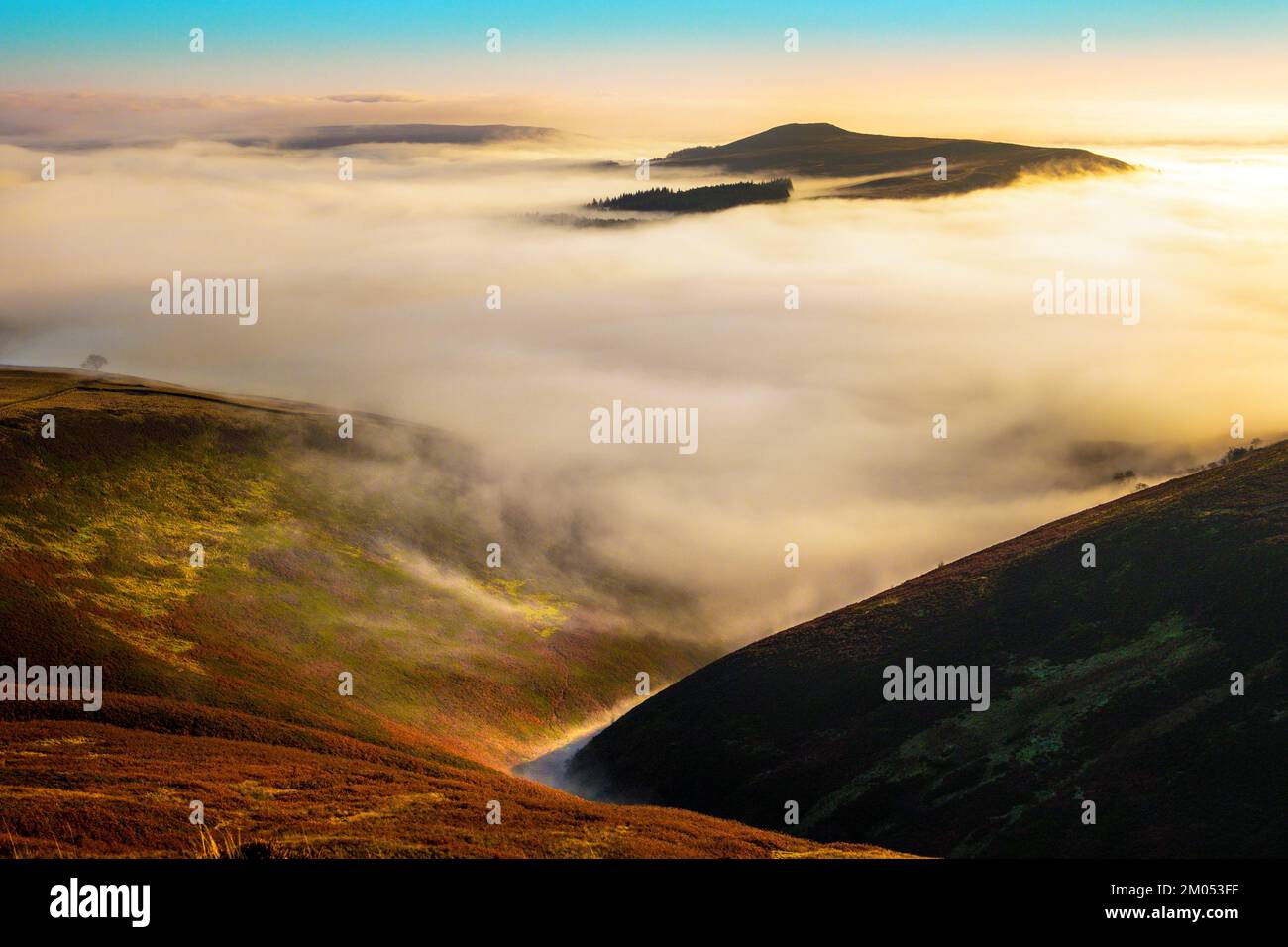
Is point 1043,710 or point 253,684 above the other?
point 1043,710

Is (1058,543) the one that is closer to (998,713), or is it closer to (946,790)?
(998,713)

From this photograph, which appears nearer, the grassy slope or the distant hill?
the grassy slope

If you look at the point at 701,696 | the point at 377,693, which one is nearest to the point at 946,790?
the point at 701,696

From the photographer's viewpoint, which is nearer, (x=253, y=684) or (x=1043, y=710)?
(x=1043, y=710)
